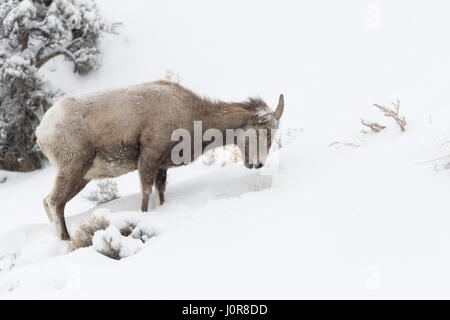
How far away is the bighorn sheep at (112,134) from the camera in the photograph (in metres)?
5.56

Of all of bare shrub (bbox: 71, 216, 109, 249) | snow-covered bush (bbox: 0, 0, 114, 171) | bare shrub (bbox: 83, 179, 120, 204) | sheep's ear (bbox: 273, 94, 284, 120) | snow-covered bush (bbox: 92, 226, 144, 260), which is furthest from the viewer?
snow-covered bush (bbox: 0, 0, 114, 171)

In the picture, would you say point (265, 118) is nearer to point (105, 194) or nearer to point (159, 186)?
point (159, 186)

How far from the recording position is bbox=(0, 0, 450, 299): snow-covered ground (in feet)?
10.2

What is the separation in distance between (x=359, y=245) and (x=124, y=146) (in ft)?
11.0

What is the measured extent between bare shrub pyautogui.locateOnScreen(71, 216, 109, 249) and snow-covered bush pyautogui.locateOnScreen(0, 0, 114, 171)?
725 cm

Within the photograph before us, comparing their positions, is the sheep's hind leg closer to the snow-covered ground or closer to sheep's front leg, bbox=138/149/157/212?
the snow-covered ground

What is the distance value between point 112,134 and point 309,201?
2701 mm

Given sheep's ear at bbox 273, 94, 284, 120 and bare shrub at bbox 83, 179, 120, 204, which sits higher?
sheep's ear at bbox 273, 94, 284, 120

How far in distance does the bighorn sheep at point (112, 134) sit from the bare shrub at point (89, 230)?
103cm

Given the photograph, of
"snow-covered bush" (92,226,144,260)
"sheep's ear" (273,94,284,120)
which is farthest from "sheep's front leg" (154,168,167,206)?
"snow-covered bush" (92,226,144,260)

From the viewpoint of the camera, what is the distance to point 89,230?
15.5 feet

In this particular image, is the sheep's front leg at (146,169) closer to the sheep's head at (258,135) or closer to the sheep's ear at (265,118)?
the sheep's head at (258,135)

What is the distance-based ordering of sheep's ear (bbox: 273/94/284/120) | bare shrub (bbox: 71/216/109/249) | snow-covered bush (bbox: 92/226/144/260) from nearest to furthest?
snow-covered bush (bbox: 92/226/144/260), bare shrub (bbox: 71/216/109/249), sheep's ear (bbox: 273/94/284/120)

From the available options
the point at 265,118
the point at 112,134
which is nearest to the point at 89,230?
the point at 112,134
